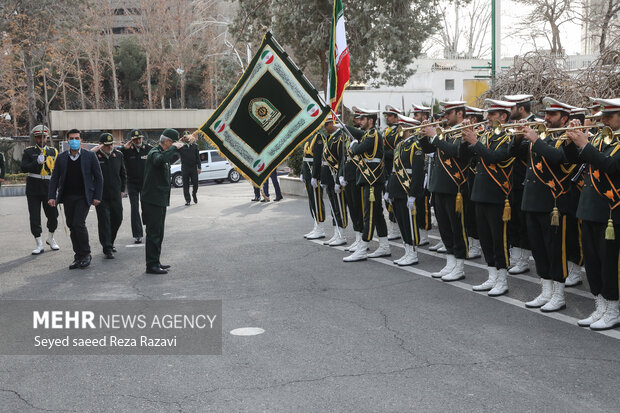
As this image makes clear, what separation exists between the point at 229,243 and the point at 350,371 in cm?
662

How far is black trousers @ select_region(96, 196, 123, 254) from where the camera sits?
413 inches

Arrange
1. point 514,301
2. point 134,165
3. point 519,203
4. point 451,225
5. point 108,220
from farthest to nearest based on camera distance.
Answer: point 134,165, point 108,220, point 519,203, point 451,225, point 514,301

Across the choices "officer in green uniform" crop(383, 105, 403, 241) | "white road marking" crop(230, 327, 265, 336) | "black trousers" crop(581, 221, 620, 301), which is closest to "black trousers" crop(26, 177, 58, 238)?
"officer in green uniform" crop(383, 105, 403, 241)

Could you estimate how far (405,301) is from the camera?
7.32 meters

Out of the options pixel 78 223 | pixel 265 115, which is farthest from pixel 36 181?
pixel 265 115

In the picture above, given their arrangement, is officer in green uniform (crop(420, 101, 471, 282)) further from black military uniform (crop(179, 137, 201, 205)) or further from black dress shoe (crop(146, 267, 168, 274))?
black military uniform (crop(179, 137, 201, 205))

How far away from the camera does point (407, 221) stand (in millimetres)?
9234

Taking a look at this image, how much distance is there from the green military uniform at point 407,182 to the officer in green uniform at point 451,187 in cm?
66

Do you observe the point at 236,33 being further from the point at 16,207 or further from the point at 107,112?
the point at 107,112

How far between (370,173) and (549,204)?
10.7ft

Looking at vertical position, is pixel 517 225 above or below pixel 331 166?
below

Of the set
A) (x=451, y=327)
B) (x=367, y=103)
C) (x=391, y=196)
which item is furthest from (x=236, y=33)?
(x=451, y=327)

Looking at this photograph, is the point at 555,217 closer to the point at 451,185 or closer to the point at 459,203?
the point at 459,203

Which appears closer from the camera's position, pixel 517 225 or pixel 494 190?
pixel 494 190
